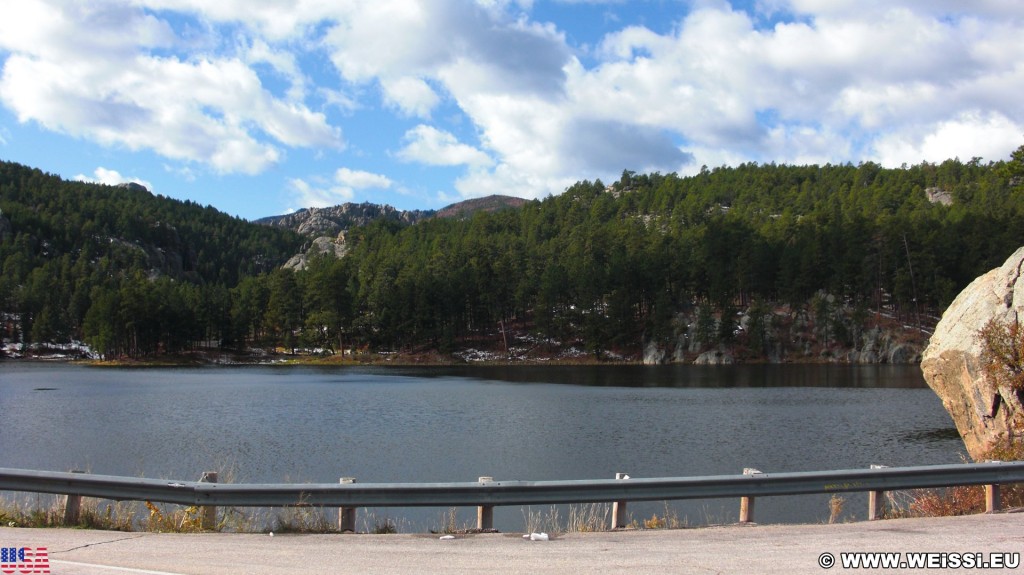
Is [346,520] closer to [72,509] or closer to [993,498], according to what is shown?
[72,509]

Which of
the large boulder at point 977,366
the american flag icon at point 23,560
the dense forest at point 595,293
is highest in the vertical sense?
the dense forest at point 595,293

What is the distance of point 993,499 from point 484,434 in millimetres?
23138

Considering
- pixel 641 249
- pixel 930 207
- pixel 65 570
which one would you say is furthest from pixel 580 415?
pixel 930 207

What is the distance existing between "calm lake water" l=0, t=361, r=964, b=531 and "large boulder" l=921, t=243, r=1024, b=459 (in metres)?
3.90

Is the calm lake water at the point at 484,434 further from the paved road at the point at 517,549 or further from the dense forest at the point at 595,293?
the dense forest at the point at 595,293

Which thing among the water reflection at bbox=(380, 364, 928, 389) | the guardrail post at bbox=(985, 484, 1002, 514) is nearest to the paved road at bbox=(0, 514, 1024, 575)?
the guardrail post at bbox=(985, 484, 1002, 514)

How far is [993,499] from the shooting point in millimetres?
12625

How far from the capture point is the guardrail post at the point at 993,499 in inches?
495

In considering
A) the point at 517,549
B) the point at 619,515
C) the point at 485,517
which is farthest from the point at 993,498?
the point at 485,517

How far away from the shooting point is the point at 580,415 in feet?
137

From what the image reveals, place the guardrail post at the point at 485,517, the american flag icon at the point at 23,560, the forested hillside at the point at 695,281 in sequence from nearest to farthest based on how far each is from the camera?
the american flag icon at the point at 23,560 < the guardrail post at the point at 485,517 < the forested hillside at the point at 695,281

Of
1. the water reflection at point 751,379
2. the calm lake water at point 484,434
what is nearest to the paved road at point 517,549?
the calm lake water at point 484,434

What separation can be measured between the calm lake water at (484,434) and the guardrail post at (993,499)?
4.80 metres

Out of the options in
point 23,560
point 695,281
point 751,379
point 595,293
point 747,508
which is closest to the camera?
point 23,560
